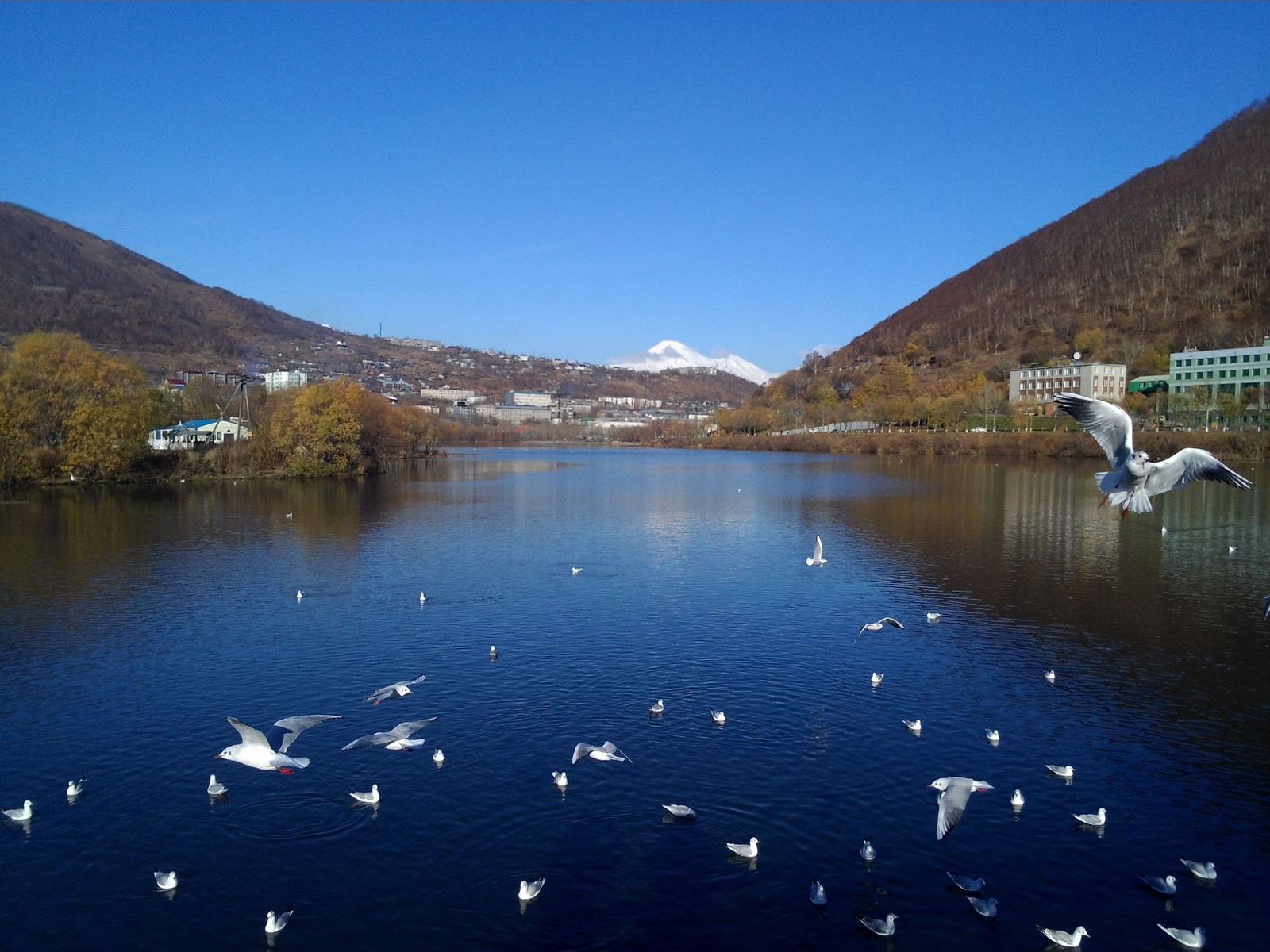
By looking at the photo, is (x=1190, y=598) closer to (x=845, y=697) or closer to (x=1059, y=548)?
(x=1059, y=548)

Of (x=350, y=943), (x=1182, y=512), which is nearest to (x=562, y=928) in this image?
(x=350, y=943)

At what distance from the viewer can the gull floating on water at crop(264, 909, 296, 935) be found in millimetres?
9141

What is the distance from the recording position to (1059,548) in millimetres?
32844

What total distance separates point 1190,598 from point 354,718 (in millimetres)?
23266

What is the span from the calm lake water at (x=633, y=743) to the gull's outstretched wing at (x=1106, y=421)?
16.8 feet

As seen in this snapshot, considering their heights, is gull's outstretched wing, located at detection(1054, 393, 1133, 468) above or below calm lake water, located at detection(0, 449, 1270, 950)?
above

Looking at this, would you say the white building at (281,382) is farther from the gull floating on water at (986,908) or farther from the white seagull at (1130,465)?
the gull floating on water at (986,908)

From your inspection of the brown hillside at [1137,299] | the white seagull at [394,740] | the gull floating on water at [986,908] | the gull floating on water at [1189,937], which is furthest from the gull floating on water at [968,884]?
the brown hillside at [1137,299]

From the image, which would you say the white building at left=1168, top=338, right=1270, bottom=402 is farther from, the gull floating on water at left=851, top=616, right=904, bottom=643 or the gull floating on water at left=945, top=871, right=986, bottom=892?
the gull floating on water at left=945, top=871, right=986, bottom=892

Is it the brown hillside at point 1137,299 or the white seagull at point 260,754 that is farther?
the brown hillside at point 1137,299

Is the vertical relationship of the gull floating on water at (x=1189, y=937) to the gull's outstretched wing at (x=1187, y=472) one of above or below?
below

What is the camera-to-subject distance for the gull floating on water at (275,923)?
30.0ft

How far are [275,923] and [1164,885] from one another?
10304mm

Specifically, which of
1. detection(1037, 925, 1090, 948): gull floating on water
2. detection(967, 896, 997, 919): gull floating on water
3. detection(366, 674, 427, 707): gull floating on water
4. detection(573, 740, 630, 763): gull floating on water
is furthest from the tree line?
detection(1037, 925, 1090, 948): gull floating on water
